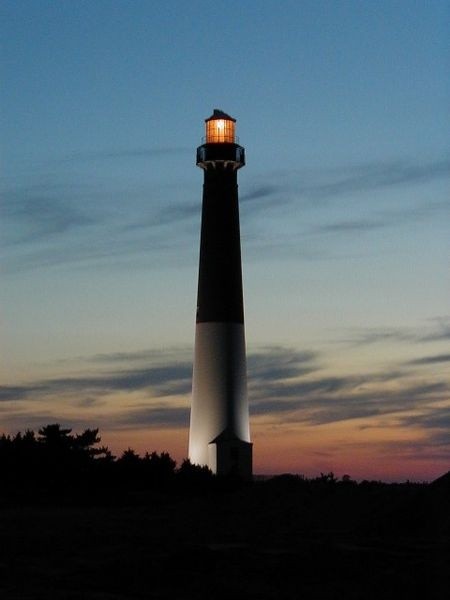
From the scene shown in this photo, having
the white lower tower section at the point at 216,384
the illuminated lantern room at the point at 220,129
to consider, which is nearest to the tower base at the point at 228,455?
the white lower tower section at the point at 216,384

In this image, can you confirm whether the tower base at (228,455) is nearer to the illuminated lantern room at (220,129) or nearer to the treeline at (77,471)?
the treeline at (77,471)

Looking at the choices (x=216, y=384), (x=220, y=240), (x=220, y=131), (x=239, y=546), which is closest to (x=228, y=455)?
(x=216, y=384)

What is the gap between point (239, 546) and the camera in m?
15.9

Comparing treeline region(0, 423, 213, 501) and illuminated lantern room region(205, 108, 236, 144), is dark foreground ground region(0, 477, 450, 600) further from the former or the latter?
illuminated lantern room region(205, 108, 236, 144)

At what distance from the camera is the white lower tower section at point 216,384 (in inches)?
1348

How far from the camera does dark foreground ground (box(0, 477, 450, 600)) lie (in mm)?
12531

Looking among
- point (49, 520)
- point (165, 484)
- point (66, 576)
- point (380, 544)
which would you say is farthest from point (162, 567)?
point (165, 484)

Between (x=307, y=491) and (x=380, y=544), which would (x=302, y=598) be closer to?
(x=380, y=544)

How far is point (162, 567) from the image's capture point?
1379cm

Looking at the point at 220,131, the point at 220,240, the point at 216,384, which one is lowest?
the point at 216,384

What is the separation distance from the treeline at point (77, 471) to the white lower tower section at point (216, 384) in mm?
2354

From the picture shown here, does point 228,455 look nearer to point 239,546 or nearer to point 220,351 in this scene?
point 220,351

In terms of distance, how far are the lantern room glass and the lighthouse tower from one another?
2.16 metres

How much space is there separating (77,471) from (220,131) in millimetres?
13763
